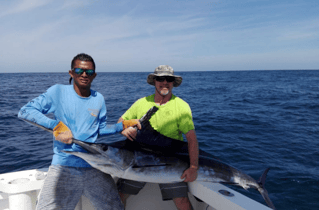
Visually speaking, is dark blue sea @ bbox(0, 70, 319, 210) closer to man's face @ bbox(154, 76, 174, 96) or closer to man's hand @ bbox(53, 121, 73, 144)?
man's face @ bbox(154, 76, 174, 96)

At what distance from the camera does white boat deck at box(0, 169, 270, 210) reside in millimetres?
1851

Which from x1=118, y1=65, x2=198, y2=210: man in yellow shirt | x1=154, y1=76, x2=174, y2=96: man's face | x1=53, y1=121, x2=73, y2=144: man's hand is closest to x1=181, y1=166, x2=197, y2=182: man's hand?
x1=118, y1=65, x2=198, y2=210: man in yellow shirt

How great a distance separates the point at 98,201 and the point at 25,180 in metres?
0.77

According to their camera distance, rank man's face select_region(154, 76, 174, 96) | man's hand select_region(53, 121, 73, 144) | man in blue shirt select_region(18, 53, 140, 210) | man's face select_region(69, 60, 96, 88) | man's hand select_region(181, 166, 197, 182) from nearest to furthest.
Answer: man's hand select_region(53, 121, 73, 144), man in blue shirt select_region(18, 53, 140, 210), man's face select_region(69, 60, 96, 88), man's hand select_region(181, 166, 197, 182), man's face select_region(154, 76, 174, 96)

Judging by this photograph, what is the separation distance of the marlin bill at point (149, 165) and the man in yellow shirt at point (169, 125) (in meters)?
0.10

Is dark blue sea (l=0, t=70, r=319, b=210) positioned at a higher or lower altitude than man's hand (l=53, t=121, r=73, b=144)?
lower

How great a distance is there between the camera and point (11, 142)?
21.6ft

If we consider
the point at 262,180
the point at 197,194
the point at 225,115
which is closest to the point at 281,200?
the point at 262,180

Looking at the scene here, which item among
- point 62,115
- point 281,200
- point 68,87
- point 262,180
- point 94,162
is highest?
point 68,87

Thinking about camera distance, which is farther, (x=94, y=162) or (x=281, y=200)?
(x=281, y=200)

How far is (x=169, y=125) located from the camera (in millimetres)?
2412

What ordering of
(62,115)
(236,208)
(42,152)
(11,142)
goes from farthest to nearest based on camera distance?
(11,142) < (42,152) < (62,115) < (236,208)

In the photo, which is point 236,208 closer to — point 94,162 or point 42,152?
point 94,162

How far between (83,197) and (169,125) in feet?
3.58
